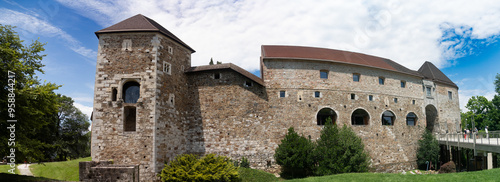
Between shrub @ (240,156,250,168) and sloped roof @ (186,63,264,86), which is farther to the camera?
sloped roof @ (186,63,264,86)

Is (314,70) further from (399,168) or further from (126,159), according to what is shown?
(126,159)

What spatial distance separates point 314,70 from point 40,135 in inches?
1165

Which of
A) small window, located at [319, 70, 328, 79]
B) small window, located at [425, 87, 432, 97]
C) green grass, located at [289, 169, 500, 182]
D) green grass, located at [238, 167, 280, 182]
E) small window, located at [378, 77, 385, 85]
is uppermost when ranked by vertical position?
small window, located at [319, 70, 328, 79]

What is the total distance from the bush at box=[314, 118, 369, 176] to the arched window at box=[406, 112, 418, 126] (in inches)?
433

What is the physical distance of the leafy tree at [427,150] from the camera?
30030 millimetres

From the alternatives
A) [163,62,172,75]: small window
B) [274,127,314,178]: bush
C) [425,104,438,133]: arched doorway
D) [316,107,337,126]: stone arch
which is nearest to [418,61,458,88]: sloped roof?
[425,104,438,133]: arched doorway

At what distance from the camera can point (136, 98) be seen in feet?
69.8

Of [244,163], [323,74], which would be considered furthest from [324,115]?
[244,163]

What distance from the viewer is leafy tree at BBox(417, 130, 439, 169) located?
98.5ft

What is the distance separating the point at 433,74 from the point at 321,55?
17.7 metres

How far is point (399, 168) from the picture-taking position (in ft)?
94.9

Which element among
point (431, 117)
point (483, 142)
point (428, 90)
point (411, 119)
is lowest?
point (483, 142)

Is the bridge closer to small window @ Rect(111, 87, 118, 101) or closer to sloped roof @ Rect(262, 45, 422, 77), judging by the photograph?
sloped roof @ Rect(262, 45, 422, 77)

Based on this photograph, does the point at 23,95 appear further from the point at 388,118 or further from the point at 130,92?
the point at 388,118
